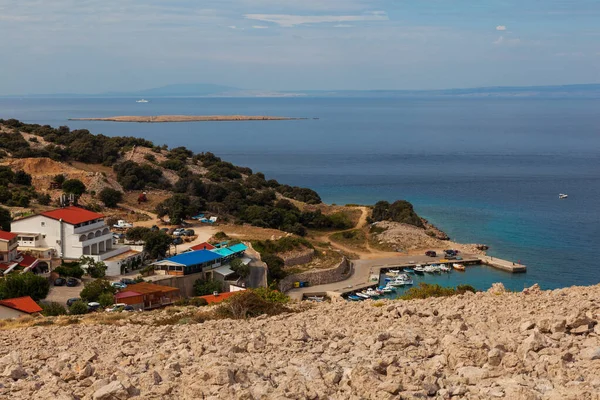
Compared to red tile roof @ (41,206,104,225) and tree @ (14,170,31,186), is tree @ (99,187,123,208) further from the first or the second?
red tile roof @ (41,206,104,225)

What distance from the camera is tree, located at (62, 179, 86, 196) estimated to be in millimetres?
46797

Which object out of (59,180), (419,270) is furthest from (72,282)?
(419,270)

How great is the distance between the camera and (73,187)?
47.1 metres

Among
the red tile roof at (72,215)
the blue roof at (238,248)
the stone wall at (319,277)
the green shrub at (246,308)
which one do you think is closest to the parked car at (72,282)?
the red tile roof at (72,215)

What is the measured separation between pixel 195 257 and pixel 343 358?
25.2 metres

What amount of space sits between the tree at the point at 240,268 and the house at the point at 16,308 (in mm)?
12483

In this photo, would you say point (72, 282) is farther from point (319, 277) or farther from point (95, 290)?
point (319, 277)

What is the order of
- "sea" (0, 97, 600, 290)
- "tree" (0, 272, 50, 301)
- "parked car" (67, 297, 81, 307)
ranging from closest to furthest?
"tree" (0, 272, 50, 301), "parked car" (67, 297, 81, 307), "sea" (0, 97, 600, 290)

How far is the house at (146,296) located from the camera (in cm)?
2422

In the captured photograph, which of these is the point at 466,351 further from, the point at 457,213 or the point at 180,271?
the point at 457,213

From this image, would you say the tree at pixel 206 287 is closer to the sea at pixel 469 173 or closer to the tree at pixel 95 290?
the tree at pixel 95 290

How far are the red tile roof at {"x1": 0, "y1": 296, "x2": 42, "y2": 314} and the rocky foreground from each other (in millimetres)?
10356

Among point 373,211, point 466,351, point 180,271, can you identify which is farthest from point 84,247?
point 373,211

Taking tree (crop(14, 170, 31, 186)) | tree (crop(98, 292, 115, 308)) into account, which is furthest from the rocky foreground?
tree (crop(14, 170, 31, 186))
